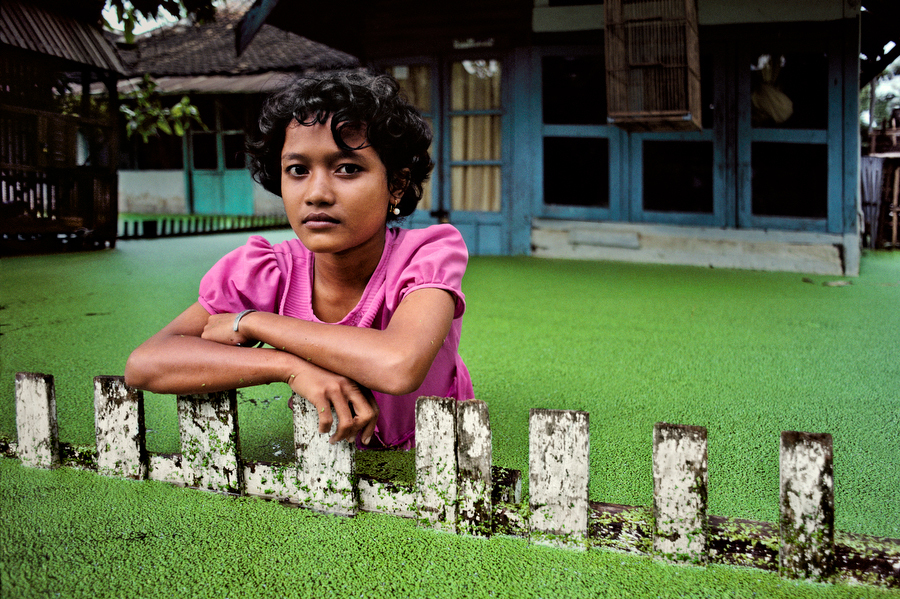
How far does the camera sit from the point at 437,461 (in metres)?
1.75

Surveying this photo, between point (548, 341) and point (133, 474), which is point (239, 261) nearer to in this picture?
point (133, 474)

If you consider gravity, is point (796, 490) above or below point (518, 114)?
below

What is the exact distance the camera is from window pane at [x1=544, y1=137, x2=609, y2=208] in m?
8.20

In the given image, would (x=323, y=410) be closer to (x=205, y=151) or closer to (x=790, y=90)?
(x=790, y=90)

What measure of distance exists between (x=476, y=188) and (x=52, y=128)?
5.67m

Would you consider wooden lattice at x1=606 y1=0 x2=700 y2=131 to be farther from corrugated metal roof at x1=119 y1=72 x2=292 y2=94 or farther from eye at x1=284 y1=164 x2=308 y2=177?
corrugated metal roof at x1=119 y1=72 x2=292 y2=94

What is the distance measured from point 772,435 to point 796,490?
112 centimetres

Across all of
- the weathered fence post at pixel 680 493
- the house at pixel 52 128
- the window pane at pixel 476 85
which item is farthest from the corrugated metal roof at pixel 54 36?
the weathered fence post at pixel 680 493

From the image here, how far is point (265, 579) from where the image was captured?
1.59 m

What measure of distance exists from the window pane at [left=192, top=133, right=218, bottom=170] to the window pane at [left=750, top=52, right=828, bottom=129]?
1455 centimetres

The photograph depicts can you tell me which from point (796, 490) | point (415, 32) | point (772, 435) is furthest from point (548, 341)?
point (415, 32)

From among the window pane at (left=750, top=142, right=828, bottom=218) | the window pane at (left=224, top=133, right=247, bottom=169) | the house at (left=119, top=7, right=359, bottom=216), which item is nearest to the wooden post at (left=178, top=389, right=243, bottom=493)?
the window pane at (left=750, top=142, right=828, bottom=218)

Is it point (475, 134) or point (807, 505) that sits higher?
point (475, 134)

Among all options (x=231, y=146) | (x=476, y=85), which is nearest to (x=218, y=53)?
(x=231, y=146)
